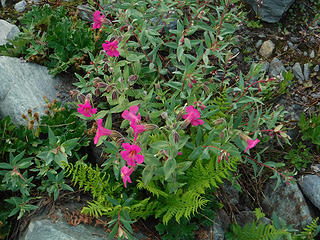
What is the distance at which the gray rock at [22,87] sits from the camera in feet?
10.1

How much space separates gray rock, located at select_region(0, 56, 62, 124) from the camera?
3084mm

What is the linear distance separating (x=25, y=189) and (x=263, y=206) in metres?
2.08

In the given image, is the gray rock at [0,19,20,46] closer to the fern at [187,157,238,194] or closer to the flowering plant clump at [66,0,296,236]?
the flowering plant clump at [66,0,296,236]

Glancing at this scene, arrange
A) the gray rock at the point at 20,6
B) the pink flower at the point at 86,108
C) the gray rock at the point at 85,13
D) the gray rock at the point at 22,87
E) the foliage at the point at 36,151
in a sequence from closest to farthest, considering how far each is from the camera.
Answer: the pink flower at the point at 86,108 → the foliage at the point at 36,151 → the gray rock at the point at 22,87 → the gray rock at the point at 85,13 → the gray rock at the point at 20,6

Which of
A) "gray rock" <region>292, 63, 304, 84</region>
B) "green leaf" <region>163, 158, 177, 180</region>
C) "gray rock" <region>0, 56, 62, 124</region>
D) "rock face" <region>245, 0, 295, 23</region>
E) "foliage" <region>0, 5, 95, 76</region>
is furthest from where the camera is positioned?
"rock face" <region>245, 0, 295, 23</region>

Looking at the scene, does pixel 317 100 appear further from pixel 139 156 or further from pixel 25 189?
pixel 25 189

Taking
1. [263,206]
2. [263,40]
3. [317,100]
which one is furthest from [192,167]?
[263,40]

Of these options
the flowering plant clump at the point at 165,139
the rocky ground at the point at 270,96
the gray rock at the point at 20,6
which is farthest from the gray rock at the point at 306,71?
the gray rock at the point at 20,6

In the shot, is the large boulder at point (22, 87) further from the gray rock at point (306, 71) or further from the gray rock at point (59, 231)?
the gray rock at point (306, 71)

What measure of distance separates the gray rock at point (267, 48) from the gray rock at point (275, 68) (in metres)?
0.12

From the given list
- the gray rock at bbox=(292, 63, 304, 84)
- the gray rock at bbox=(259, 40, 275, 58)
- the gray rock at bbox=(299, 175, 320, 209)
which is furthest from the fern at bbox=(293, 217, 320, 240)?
the gray rock at bbox=(259, 40, 275, 58)

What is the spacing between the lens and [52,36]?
10.6 ft

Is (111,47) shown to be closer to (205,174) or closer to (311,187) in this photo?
(205,174)

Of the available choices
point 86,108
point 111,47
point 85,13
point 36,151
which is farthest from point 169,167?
point 85,13
